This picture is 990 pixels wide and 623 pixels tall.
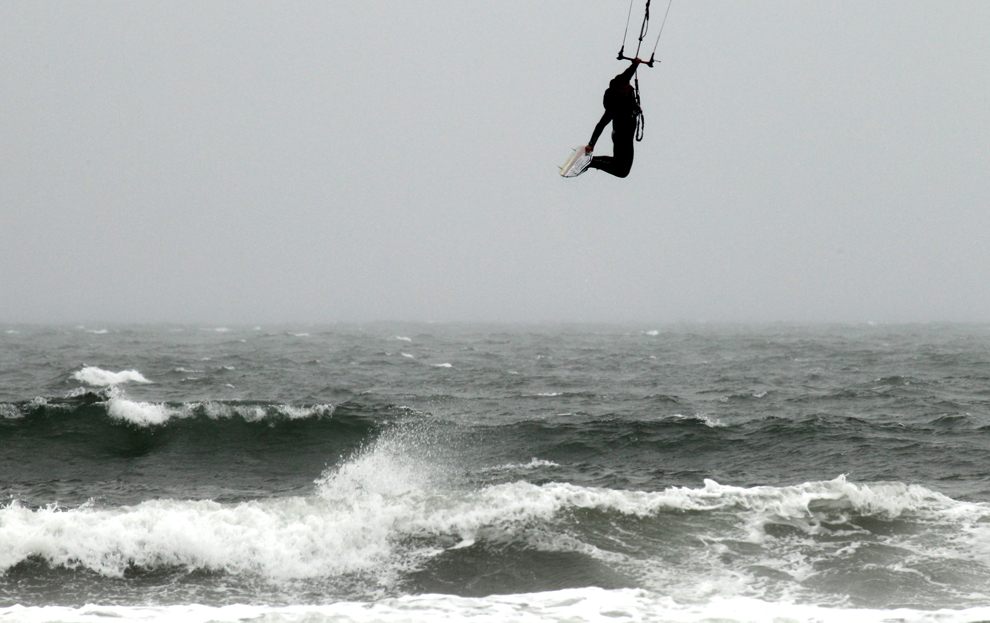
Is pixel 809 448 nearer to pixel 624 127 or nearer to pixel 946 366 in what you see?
pixel 624 127

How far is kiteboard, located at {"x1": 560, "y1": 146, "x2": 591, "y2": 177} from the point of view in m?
8.79

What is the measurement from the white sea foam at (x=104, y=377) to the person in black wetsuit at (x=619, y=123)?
70.0ft

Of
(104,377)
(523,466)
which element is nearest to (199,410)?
(523,466)

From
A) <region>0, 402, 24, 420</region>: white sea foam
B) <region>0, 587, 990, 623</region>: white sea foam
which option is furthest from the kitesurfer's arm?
<region>0, 402, 24, 420</region>: white sea foam

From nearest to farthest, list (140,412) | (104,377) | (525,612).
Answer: (525,612) < (140,412) < (104,377)

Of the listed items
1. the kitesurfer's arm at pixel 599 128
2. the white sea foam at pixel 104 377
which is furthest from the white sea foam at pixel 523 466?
the white sea foam at pixel 104 377

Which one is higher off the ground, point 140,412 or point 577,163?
point 577,163

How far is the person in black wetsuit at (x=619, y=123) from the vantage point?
8688mm

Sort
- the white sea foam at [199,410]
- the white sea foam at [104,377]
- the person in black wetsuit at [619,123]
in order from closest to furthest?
the person in black wetsuit at [619,123], the white sea foam at [199,410], the white sea foam at [104,377]

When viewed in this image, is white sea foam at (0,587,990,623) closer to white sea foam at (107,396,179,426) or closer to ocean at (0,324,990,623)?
ocean at (0,324,990,623)

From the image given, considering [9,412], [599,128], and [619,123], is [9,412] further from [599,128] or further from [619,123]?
[619,123]

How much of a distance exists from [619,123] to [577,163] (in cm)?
61

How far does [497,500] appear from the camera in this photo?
1199 centimetres

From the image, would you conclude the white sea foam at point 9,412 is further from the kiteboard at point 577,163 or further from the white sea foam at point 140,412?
the kiteboard at point 577,163
